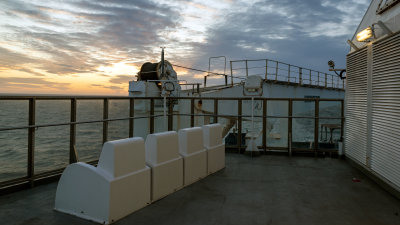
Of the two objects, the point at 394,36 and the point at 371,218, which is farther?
the point at 394,36

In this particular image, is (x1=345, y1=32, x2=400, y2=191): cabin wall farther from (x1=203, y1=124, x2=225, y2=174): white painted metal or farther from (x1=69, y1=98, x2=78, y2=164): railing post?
(x1=69, y1=98, x2=78, y2=164): railing post

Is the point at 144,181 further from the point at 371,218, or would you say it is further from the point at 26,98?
the point at 371,218

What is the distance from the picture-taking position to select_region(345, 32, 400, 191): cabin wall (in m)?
5.23

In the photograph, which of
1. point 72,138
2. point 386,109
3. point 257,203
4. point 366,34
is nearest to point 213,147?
point 257,203

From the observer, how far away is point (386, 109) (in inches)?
221

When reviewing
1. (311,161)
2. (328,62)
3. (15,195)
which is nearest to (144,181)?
(15,195)

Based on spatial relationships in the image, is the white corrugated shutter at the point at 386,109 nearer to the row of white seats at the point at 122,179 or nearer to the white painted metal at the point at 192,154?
the white painted metal at the point at 192,154

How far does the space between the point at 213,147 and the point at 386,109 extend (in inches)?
142

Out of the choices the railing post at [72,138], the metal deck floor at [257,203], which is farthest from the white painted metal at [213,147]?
the railing post at [72,138]

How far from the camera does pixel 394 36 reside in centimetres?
523

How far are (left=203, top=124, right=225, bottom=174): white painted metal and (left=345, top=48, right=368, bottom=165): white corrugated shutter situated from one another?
3431mm

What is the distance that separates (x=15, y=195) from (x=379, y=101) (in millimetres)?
7198

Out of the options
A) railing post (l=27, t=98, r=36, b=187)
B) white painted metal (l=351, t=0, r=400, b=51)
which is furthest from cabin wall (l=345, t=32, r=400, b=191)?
railing post (l=27, t=98, r=36, b=187)

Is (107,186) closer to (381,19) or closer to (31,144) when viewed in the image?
(31,144)
